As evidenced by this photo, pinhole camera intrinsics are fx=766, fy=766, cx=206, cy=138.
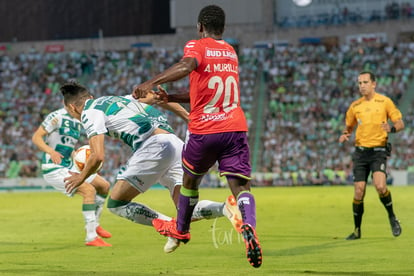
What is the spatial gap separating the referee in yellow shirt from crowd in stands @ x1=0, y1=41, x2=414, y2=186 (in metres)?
21.6

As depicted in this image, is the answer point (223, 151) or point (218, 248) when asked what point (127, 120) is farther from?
point (218, 248)

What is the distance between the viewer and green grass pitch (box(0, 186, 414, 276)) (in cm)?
843

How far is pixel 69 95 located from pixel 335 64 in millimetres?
32570

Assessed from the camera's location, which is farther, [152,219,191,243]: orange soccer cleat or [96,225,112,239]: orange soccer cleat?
[96,225,112,239]: orange soccer cleat

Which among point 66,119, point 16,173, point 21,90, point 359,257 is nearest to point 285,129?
point 16,173

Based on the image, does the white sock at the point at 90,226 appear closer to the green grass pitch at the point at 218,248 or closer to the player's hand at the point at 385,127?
the green grass pitch at the point at 218,248

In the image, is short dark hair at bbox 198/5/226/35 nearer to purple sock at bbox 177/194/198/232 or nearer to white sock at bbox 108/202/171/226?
purple sock at bbox 177/194/198/232

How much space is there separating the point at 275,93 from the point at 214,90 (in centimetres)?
3307

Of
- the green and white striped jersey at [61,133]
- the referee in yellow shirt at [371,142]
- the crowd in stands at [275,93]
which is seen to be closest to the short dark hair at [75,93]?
the green and white striped jersey at [61,133]

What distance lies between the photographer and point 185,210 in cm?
812

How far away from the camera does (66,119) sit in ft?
42.1

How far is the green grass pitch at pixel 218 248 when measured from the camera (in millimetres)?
8430

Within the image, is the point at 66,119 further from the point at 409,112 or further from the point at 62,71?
the point at 62,71

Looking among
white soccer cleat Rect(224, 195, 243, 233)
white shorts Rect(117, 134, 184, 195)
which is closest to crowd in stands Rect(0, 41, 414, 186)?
white shorts Rect(117, 134, 184, 195)
